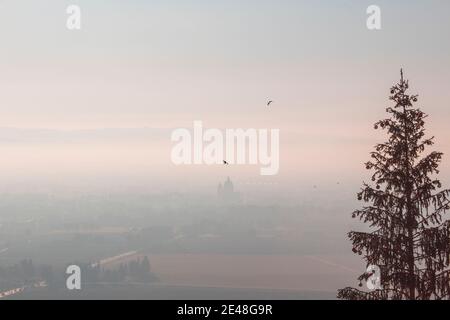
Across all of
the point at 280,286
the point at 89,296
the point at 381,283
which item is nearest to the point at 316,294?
the point at 280,286

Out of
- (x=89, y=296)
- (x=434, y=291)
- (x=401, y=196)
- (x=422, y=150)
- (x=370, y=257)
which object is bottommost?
(x=89, y=296)

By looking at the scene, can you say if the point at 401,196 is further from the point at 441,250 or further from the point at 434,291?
the point at 434,291
